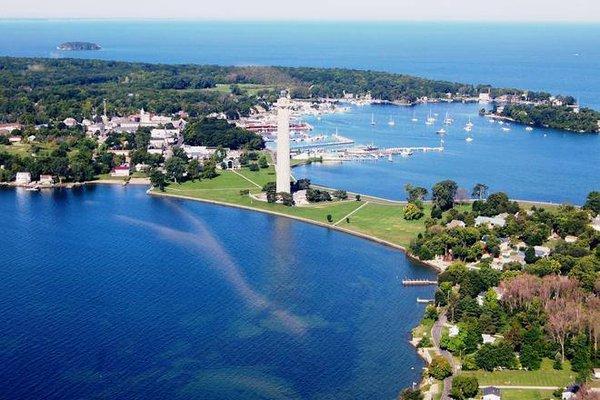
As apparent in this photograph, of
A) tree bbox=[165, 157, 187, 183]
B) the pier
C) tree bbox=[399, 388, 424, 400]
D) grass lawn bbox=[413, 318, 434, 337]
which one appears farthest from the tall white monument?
tree bbox=[399, 388, 424, 400]

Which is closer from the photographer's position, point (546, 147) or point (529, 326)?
point (529, 326)

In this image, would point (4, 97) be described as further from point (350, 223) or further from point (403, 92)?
point (350, 223)

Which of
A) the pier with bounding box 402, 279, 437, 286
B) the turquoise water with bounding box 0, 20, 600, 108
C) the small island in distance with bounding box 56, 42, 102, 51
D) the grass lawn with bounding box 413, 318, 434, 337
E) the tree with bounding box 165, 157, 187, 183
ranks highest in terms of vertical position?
the small island in distance with bounding box 56, 42, 102, 51

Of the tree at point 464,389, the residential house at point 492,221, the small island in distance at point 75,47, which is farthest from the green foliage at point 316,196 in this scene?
the small island in distance at point 75,47

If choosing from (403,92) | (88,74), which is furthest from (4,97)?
(403,92)

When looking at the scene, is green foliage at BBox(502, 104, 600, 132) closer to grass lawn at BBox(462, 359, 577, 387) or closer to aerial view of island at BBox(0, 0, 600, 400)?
aerial view of island at BBox(0, 0, 600, 400)

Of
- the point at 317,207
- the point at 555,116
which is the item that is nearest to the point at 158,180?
the point at 317,207

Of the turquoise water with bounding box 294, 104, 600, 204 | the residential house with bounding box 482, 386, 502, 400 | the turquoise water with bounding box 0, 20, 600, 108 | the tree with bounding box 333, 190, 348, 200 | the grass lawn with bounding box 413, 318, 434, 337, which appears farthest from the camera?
the turquoise water with bounding box 0, 20, 600, 108

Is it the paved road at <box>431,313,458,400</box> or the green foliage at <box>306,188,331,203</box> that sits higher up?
the green foliage at <box>306,188,331,203</box>
